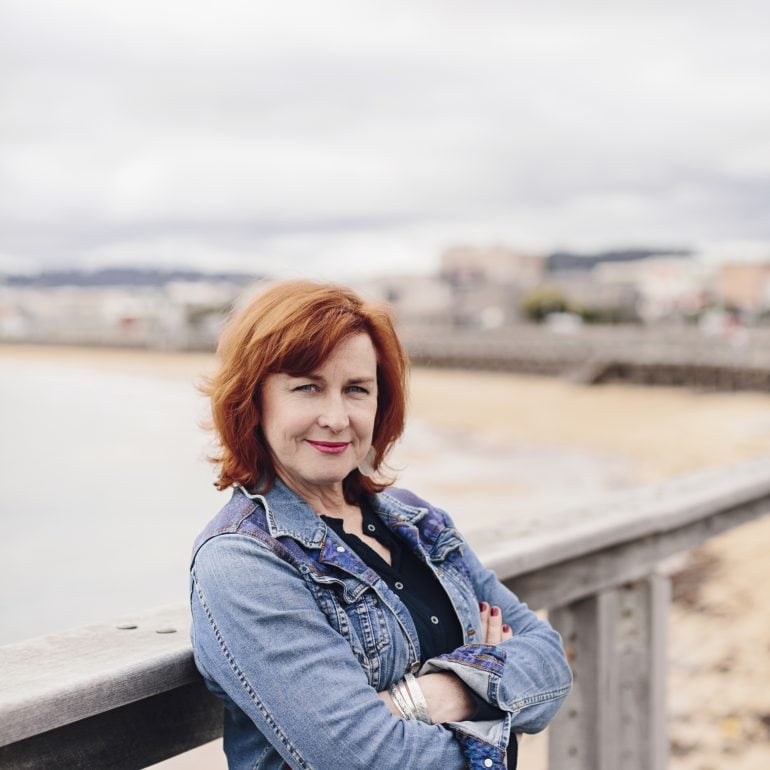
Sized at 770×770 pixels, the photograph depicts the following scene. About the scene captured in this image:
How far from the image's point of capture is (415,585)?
1707 millimetres

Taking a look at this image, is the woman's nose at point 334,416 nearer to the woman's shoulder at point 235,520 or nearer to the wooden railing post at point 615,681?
the woman's shoulder at point 235,520

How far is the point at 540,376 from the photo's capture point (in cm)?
5191

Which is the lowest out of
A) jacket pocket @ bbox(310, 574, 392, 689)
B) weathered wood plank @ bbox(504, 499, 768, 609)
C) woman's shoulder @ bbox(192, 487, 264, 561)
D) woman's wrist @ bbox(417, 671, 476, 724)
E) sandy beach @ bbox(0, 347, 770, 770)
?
sandy beach @ bbox(0, 347, 770, 770)

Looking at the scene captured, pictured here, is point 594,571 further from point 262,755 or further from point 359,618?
point 262,755

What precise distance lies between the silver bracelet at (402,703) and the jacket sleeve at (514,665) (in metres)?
0.07

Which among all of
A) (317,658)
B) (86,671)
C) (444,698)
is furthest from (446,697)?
(86,671)

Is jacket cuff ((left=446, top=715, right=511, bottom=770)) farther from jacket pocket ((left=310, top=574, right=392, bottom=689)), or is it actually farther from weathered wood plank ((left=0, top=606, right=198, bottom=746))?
weathered wood plank ((left=0, top=606, right=198, bottom=746))

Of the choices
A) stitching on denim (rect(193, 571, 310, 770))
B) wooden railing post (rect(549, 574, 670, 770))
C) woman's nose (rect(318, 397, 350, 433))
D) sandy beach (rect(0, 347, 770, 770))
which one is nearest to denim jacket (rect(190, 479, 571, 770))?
stitching on denim (rect(193, 571, 310, 770))

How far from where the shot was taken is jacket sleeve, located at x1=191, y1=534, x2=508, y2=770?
1390 millimetres

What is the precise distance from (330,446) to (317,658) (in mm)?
386

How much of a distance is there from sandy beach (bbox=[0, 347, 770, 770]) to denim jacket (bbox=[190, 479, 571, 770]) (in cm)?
30

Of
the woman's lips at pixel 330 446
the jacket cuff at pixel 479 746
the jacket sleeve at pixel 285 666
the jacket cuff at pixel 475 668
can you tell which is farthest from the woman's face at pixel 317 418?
the jacket cuff at pixel 479 746

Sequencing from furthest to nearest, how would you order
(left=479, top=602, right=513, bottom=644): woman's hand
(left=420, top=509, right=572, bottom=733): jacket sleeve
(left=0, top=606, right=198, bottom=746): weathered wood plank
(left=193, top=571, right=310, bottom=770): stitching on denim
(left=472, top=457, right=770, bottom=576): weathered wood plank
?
(left=472, top=457, right=770, bottom=576): weathered wood plank
(left=479, top=602, right=513, bottom=644): woman's hand
(left=420, top=509, right=572, bottom=733): jacket sleeve
(left=193, top=571, right=310, bottom=770): stitching on denim
(left=0, top=606, right=198, bottom=746): weathered wood plank

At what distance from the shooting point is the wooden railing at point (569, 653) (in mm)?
1281
